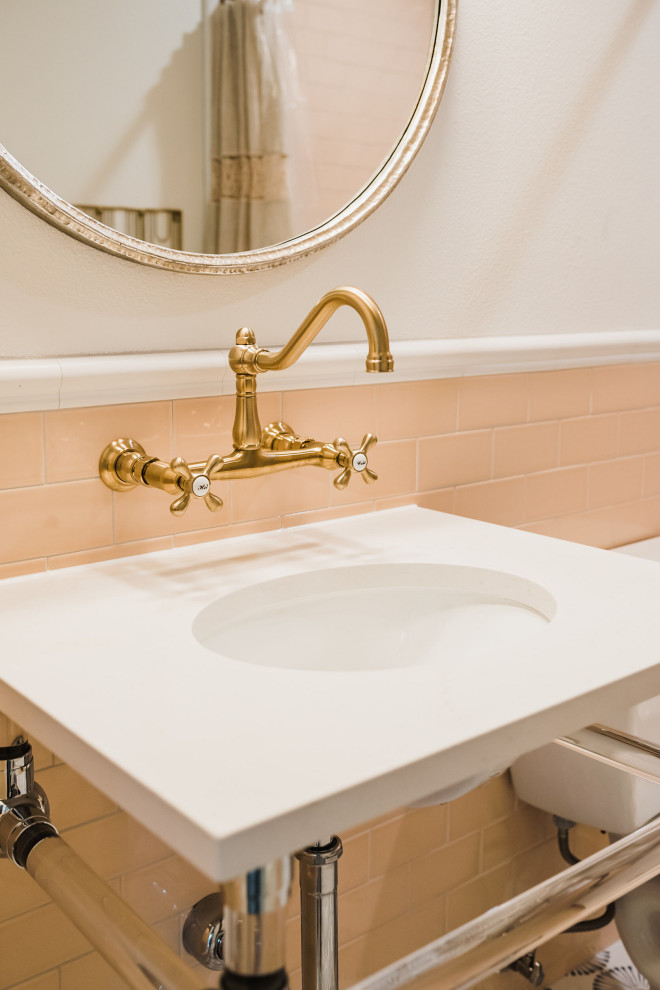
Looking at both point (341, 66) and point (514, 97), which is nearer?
point (341, 66)

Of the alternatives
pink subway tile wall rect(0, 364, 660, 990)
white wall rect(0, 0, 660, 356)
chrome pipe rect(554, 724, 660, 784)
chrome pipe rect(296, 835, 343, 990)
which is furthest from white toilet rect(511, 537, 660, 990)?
white wall rect(0, 0, 660, 356)

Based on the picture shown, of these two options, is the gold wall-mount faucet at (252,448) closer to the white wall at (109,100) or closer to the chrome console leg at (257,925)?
the white wall at (109,100)

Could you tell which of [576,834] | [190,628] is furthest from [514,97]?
[576,834]

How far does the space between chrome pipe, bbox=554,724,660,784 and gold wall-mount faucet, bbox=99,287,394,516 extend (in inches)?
16.2

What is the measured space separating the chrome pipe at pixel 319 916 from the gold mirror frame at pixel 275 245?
0.68 metres

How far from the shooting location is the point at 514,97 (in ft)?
4.71

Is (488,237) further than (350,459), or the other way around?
(488,237)

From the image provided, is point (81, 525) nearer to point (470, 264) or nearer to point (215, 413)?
point (215, 413)

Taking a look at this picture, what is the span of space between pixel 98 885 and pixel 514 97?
4.05 feet

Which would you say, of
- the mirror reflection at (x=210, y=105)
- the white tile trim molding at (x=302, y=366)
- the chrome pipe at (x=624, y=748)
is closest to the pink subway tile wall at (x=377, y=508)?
the white tile trim molding at (x=302, y=366)

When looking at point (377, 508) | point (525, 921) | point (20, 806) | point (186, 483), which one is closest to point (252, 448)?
point (186, 483)

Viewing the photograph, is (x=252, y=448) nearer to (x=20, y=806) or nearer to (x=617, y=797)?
(x=20, y=806)

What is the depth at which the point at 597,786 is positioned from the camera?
1.42 m

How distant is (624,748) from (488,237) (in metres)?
0.78
